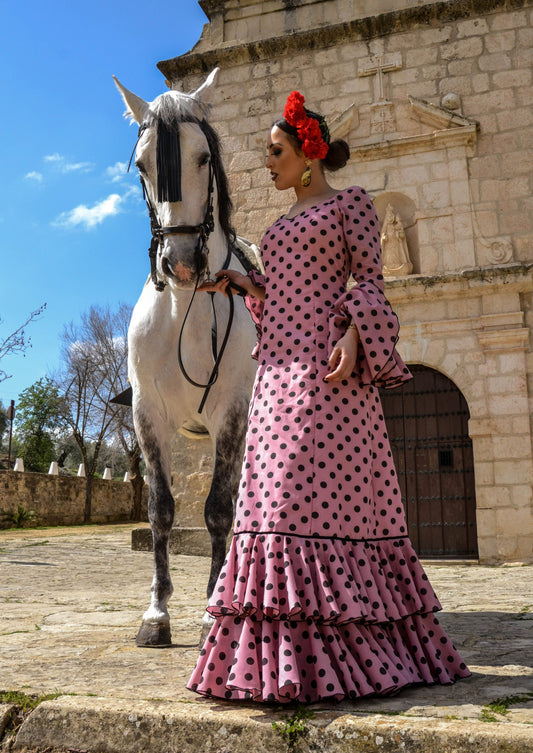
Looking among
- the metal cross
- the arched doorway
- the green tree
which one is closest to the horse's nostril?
the arched doorway

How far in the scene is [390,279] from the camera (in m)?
9.62

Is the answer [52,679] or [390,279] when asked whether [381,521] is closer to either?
[52,679]

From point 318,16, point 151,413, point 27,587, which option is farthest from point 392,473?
point 318,16

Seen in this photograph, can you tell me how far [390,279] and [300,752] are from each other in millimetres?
8389

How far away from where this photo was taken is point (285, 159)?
2.57 meters

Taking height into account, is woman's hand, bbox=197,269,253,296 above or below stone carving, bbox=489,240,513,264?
below

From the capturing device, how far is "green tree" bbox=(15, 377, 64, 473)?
106 ft

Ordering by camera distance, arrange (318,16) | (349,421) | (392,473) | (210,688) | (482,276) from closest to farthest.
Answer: (210,688) → (349,421) → (392,473) → (482,276) → (318,16)

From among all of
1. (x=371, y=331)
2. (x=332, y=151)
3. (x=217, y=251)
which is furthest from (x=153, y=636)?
(x=332, y=151)

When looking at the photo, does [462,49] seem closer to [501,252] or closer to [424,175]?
[424,175]

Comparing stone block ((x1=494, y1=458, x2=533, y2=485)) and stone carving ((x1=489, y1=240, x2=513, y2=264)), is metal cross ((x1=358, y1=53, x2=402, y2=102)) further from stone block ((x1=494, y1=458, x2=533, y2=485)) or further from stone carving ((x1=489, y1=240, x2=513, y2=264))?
stone block ((x1=494, y1=458, x2=533, y2=485))

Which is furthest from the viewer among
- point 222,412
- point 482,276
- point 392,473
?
point 482,276

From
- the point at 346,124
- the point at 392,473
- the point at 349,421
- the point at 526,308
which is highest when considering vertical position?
the point at 346,124

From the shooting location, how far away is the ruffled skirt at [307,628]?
1.95m
